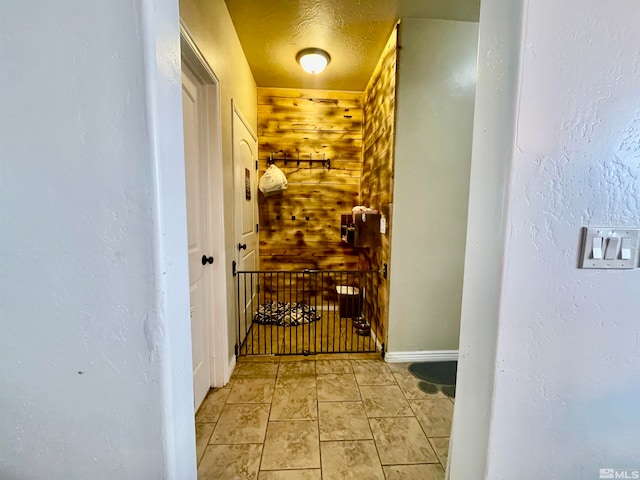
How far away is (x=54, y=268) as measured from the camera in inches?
24.7

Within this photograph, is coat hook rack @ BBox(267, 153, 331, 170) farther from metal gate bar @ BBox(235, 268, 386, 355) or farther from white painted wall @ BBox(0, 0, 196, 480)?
white painted wall @ BBox(0, 0, 196, 480)

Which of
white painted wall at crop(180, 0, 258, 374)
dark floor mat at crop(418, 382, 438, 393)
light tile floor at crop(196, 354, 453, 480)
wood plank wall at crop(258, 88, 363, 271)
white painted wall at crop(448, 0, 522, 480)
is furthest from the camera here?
wood plank wall at crop(258, 88, 363, 271)

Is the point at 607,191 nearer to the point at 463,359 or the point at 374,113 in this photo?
the point at 463,359

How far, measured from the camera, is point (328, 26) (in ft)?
6.75

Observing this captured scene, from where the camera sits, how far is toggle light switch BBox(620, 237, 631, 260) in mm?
705

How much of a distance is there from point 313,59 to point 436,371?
2.95 metres

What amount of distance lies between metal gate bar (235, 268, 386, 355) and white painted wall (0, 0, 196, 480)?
151 centimetres

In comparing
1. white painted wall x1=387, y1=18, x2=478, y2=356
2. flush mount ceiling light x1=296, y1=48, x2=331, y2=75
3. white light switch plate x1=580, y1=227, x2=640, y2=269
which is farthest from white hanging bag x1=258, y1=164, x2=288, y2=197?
white light switch plate x1=580, y1=227, x2=640, y2=269

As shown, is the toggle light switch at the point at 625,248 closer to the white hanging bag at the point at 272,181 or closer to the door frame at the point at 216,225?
the door frame at the point at 216,225

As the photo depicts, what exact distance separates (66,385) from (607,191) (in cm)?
151

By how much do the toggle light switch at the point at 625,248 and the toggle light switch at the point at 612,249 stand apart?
0.8 inches

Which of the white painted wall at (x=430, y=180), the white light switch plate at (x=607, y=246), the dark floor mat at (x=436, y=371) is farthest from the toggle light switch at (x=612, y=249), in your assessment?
the dark floor mat at (x=436, y=371)

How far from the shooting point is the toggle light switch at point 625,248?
27.8 inches

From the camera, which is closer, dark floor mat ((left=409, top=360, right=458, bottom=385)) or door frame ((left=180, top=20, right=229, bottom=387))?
door frame ((left=180, top=20, right=229, bottom=387))
